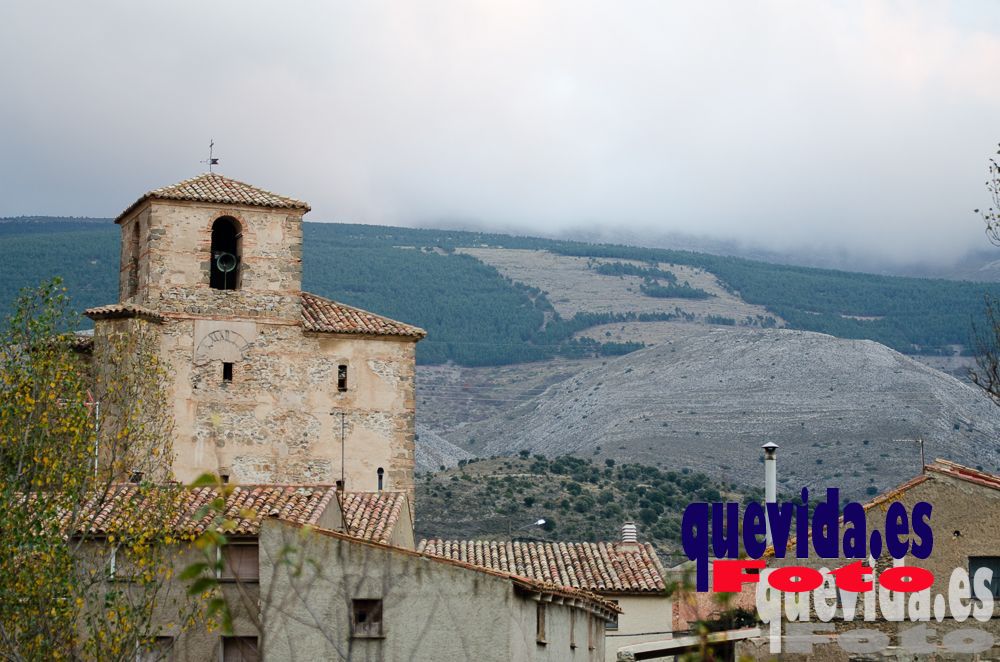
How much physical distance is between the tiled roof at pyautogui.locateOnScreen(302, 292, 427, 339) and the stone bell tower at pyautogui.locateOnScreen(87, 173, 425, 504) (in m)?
0.05

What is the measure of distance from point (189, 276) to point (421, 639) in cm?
1916

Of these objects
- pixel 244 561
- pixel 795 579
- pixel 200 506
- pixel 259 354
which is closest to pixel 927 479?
pixel 795 579

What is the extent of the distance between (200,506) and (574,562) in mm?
14267

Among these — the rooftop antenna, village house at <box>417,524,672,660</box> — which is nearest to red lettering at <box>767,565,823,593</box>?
village house at <box>417,524,672,660</box>

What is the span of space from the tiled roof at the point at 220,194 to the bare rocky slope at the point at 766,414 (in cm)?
6795

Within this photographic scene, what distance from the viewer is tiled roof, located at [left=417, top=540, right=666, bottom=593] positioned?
38031mm

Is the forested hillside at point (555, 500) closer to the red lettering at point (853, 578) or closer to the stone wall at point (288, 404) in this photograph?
the stone wall at point (288, 404)

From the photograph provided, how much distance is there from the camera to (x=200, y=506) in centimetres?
2691

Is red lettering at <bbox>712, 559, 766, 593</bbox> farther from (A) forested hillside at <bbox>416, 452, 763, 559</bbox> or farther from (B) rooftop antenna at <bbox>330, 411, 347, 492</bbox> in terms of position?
(A) forested hillside at <bbox>416, 452, 763, 559</bbox>

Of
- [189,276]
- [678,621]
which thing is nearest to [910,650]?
[678,621]

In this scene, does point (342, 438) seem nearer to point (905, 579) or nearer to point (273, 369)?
point (273, 369)

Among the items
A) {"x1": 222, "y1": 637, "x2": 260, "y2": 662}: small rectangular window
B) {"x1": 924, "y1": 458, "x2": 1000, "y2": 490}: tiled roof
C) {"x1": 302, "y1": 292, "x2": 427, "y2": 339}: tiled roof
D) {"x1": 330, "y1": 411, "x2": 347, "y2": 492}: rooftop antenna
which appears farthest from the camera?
{"x1": 302, "y1": 292, "x2": 427, "y2": 339}: tiled roof

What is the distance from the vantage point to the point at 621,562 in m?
39.7

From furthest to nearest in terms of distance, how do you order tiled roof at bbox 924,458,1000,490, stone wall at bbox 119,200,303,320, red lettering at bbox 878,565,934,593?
stone wall at bbox 119,200,303,320 < tiled roof at bbox 924,458,1000,490 < red lettering at bbox 878,565,934,593
